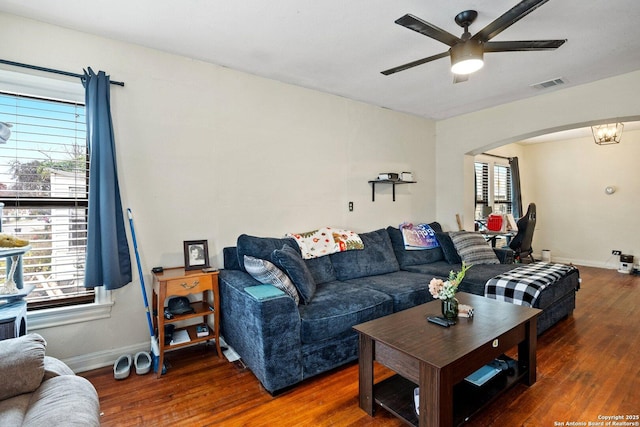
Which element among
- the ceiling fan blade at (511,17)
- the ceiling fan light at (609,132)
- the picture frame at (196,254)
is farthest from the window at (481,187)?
the picture frame at (196,254)

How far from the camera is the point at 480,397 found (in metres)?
1.79

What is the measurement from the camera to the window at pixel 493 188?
6219 millimetres

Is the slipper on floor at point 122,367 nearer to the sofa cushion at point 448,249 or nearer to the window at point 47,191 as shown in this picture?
the window at point 47,191

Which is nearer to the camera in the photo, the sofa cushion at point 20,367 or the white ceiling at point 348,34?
the sofa cushion at point 20,367

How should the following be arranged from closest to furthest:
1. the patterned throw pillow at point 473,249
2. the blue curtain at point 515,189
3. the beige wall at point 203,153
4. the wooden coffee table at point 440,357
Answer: the wooden coffee table at point 440,357
the beige wall at point 203,153
the patterned throw pillow at point 473,249
the blue curtain at point 515,189

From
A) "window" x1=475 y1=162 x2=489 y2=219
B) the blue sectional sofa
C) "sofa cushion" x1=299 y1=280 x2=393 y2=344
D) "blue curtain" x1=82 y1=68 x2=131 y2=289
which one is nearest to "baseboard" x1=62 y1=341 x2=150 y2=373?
"blue curtain" x1=82 y1=68 x2=131 y2=289

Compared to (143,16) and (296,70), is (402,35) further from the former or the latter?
(143,16)

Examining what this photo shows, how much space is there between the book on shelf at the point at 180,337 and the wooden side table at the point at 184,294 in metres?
0.03

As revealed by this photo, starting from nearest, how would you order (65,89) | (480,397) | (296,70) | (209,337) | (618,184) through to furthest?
(480,397) → (65,89) → (209,337) → (296,70) → (618,184)

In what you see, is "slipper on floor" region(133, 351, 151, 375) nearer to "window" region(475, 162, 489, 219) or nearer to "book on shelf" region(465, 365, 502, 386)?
"book on shelf" region(465, 365, 502, 386)

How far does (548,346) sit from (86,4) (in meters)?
4.30

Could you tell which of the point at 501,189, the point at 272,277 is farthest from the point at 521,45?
the point at 501,189

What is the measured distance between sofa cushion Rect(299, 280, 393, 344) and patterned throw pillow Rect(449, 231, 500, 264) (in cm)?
159

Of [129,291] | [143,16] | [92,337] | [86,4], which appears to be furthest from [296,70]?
[92,337]
